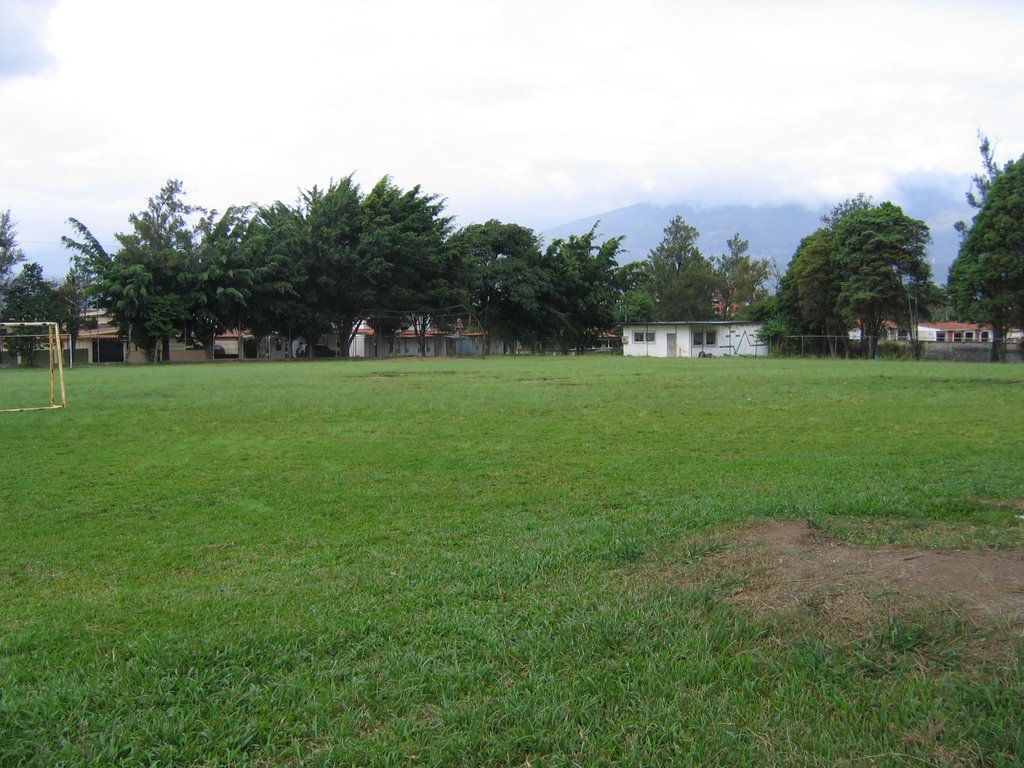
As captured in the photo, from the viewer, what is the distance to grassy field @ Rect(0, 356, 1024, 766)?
2.65m

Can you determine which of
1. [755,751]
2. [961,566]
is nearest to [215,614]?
[755,751]

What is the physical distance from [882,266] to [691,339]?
18471mm

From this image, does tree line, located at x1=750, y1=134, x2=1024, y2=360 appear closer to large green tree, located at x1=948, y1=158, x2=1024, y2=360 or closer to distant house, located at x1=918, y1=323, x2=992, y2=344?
large green tree, located at x1=948, y1=158, x2=1024, y2=360

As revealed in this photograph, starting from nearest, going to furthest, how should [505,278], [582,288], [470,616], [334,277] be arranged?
[470,616]
[334,277]
[505,278]
[582,288]

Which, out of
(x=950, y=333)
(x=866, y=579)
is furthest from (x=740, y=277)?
(x=866, y=579)

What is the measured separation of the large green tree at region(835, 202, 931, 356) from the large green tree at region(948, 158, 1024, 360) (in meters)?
3.69

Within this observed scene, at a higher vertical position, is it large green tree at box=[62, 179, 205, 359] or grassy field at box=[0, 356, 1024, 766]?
large green tree at box=[62, 179, 205, 359]

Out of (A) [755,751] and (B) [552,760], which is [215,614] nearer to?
(B) [552,760]

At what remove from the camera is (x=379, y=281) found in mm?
51531

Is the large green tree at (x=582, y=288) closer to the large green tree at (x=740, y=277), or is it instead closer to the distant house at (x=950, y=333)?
the large green tree at (x=740, y=277)

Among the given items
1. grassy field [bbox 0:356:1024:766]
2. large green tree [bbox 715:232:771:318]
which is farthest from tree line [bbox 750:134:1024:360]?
grassy field [bbox 0:356:1024:766]

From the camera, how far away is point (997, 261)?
40.2 meters

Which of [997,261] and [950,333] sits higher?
[997,261]

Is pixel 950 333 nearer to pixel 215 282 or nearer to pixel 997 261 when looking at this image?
pixel 997 261
